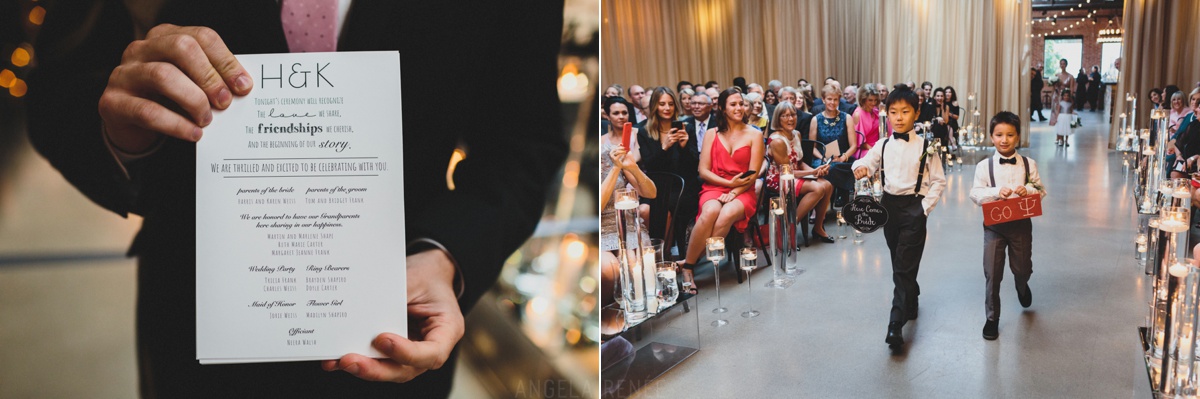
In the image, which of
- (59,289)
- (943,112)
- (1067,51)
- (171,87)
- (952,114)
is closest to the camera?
(171,87)

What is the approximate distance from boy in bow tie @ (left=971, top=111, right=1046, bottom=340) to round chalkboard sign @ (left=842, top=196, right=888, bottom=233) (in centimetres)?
42

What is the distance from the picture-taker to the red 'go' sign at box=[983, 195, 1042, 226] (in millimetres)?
3842

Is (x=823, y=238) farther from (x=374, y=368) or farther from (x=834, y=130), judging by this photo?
(x=374, y=368)

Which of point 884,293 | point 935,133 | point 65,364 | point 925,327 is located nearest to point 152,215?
point 65,364

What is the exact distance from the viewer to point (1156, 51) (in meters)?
12.8

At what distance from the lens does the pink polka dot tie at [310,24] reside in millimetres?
1191

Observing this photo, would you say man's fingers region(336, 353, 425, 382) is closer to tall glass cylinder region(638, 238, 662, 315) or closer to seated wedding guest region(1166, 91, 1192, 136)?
tall glass cylinder region(638, 238, 662, 315)

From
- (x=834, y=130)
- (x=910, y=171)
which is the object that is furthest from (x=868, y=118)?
(x=910, y=171)

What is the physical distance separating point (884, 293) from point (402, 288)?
423 cm

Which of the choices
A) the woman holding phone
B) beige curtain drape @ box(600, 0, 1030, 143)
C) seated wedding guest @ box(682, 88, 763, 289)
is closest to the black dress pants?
seated wedding guest @ box(682, 88, 763, 289)

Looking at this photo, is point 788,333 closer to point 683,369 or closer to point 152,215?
point 683,369

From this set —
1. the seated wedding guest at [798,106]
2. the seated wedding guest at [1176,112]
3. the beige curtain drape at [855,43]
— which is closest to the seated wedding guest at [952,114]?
the beige curtain drape at [855,43]

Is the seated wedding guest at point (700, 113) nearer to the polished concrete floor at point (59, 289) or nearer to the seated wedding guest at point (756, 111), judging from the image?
the seated wedding guest at point (756, 111)

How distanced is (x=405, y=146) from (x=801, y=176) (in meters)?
5.65
